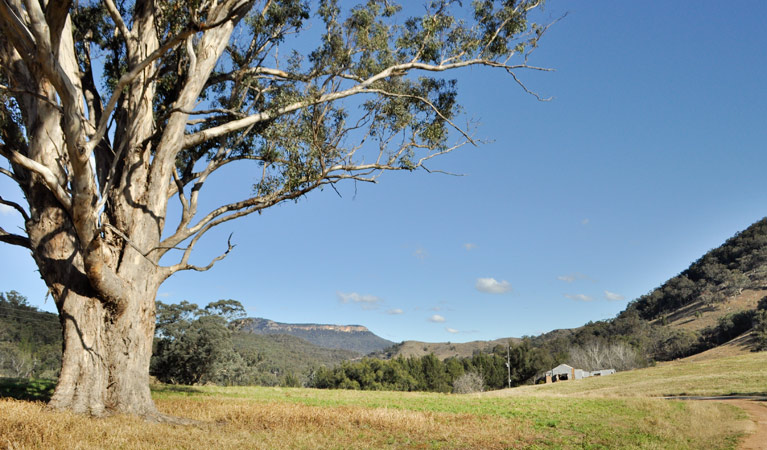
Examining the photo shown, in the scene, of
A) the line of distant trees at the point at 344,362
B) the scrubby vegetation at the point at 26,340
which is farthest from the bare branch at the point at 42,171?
the scrubby vegetation at the point at 26,340

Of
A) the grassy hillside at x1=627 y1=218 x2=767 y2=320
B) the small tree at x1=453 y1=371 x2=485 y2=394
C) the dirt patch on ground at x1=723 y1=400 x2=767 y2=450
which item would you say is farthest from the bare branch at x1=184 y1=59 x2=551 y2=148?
the grassy hillside at x1=627 y1=218 x2=767 y2=320

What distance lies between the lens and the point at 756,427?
33.2 feet

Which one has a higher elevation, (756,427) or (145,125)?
(145,125)

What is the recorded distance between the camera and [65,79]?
6746 mm

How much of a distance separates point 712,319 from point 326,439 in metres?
84.2

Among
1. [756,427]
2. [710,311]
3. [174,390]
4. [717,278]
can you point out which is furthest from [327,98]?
[717,278]

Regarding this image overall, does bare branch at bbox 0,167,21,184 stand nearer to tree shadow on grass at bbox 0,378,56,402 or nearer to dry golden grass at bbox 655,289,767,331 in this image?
tree shadow on grass at bbox 0,378,56,402

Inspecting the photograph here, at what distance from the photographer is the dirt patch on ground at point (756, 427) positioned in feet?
26.4

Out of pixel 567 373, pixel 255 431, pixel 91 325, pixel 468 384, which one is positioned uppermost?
pixel 91 325

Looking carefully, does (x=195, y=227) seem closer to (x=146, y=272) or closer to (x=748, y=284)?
(x=146, y=272)

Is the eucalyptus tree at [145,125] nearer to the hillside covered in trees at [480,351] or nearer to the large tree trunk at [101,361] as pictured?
the large tree trunk at [101,361]

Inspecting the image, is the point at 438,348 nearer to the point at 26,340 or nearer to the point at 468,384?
the point at 468,384

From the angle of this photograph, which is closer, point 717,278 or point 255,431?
point 255,431

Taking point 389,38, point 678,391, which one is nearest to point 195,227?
point 389,38
